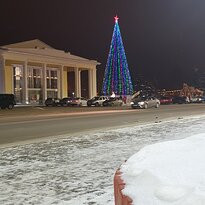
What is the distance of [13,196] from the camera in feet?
22.8

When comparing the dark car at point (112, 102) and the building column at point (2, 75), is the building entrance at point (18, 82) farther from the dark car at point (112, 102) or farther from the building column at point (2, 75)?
the dark car at point (112, 102)

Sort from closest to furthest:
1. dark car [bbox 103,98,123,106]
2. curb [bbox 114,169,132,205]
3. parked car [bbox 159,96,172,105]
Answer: curb [bbox 114,169,132,205], dark car [bbox 103,98,123,106], parked car [bbox 159,96,172,105]

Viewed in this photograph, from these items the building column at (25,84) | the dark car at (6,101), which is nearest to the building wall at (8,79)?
the building column at (25,84)

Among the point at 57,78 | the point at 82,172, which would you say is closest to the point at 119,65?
the point at 57,78

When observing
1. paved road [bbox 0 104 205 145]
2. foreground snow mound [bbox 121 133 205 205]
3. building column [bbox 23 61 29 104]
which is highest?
building column [bbox 23 61 29 104]

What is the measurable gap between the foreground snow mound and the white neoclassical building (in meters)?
53.3

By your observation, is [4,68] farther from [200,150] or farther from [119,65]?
[200,150]

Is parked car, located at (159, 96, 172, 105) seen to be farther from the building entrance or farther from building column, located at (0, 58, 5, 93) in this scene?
building column, located at (0, 58, 5, 93)

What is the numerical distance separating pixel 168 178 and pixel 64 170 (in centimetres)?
548

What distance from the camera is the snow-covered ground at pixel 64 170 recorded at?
6825 mm

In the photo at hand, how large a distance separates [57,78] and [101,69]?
54.2 metres

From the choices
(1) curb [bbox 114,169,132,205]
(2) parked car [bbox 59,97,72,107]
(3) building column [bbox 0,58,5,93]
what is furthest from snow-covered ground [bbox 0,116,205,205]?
(2) parked car [bbox 59,97,72,107]

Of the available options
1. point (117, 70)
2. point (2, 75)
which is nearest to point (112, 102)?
point (117, 70)

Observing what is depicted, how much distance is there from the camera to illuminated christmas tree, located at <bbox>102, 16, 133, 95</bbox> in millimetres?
62344
